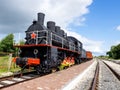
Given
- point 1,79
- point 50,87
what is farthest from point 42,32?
point 50,87

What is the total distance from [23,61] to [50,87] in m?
4.44

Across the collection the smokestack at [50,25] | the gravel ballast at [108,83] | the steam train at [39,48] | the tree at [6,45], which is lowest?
the gravel ballast at [108,83]

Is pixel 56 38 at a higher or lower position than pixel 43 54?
higher

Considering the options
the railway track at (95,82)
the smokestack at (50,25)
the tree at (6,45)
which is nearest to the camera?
the railway track at (95,82)

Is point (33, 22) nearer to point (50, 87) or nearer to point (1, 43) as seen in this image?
point (50, 87)

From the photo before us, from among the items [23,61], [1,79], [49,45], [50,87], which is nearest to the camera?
[50,87]

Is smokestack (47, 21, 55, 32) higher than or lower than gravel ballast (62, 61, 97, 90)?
higher

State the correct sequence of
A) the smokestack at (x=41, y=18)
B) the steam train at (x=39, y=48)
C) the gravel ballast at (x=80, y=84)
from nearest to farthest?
1. the gravel ballast at (x=80, y=84)
2. the steam train at (x=39, y=48)
3. the smokestack at (x=41, y=18)

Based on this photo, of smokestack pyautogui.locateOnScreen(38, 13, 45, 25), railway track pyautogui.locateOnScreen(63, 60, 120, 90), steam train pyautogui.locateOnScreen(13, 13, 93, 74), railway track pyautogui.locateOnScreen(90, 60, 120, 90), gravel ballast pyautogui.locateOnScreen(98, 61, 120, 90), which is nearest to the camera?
railway track pyautogui.locateOnScreen(63, 60, 120, 90)

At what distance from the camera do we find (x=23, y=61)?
1456cm

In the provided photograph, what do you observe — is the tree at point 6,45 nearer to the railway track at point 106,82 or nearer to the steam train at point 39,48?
the steam train at point 39,48

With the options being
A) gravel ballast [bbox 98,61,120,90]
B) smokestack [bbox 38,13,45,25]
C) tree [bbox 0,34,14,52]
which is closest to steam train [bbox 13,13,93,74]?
smokestack [bbox 38,13,45,25]

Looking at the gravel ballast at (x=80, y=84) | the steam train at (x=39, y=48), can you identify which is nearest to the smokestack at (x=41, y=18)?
the steam train at (x=39, y=48)

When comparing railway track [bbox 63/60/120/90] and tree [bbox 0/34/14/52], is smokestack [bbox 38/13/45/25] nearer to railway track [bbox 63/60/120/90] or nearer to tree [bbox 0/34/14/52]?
railway track [bbox 63/60/120/90]
